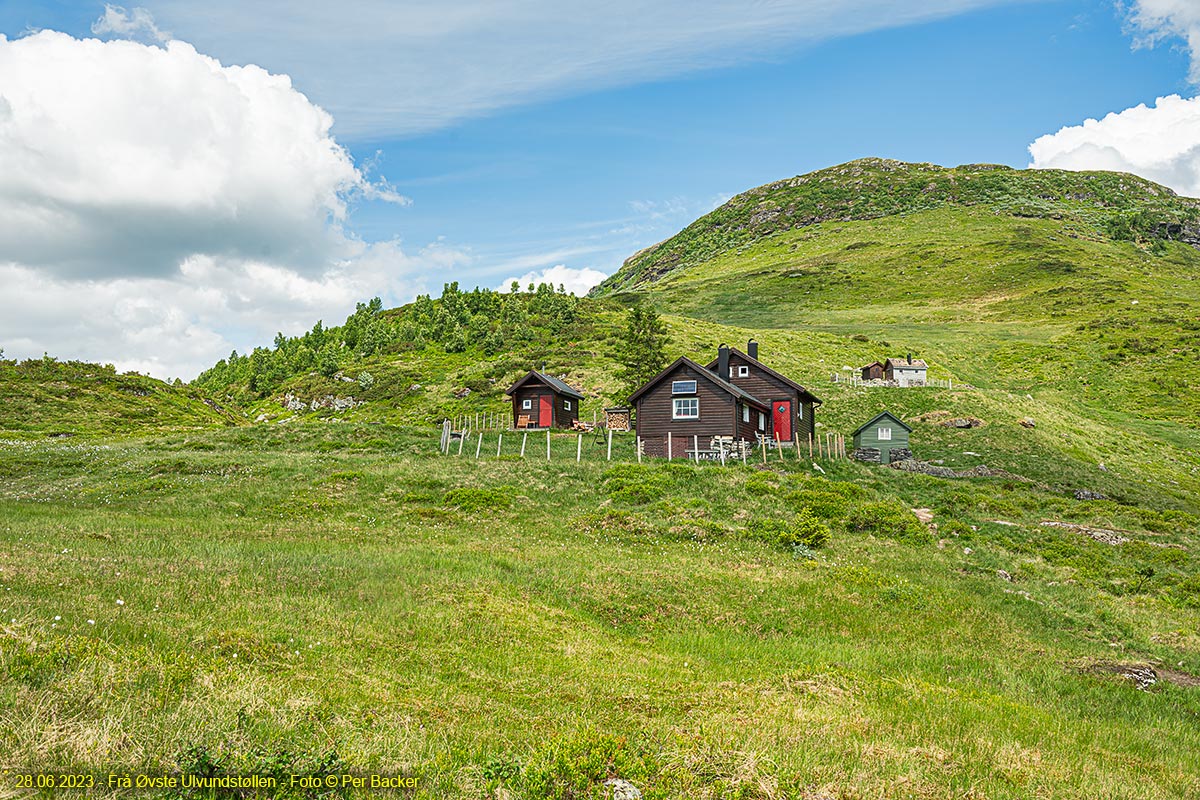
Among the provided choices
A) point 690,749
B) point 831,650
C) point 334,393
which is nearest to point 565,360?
point 334,393

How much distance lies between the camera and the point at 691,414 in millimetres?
48625

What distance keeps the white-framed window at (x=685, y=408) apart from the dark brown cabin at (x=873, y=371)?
1730 inches

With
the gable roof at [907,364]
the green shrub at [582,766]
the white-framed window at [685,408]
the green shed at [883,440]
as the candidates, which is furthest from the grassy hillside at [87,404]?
the gable roof at [907,364]

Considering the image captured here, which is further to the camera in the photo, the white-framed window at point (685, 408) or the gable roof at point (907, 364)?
the gable roof at point (907, 364)

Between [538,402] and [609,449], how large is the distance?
69.5 feet

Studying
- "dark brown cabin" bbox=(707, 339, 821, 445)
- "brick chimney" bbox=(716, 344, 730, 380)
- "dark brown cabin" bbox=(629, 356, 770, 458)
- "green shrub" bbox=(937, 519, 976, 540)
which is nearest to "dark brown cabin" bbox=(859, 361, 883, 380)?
"dark brown cabin" bbox=(707, 339, 821, 445)

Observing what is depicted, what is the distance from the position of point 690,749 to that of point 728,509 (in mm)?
22763

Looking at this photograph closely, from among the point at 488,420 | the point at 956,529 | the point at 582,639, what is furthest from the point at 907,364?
the point at 582,639

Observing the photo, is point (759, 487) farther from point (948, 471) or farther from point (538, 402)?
point (538, 402)

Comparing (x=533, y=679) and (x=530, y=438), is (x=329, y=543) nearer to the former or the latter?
(x=533, y=679)

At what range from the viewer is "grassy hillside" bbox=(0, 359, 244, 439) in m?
51.8

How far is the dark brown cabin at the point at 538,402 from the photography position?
61844mm

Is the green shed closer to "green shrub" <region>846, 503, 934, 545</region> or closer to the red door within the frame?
the red door

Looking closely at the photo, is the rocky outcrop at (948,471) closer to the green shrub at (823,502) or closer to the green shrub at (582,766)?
the green shrub at (823,502)
